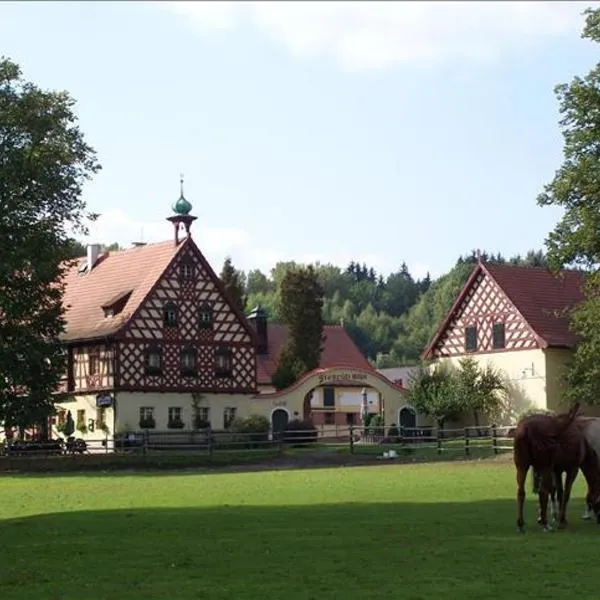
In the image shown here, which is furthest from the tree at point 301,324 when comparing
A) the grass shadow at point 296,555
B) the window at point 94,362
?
the grass shadow at point 296,555

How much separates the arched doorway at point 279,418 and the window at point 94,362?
11220mm

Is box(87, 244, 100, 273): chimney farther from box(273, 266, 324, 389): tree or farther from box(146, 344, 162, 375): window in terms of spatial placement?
box(273, 266, 324, 389): tree

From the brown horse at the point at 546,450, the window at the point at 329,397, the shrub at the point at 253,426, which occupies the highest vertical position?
the window at the point at 329,397

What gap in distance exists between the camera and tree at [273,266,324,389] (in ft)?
296

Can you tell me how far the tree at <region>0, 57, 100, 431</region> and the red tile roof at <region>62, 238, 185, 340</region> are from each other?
17146mm

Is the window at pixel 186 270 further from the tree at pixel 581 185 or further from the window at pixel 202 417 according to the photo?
the tree at pixel 581 185

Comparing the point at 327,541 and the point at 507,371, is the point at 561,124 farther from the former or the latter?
the point at 327,541

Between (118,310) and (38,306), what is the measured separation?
66.5ft

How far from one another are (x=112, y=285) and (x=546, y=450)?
61.4m

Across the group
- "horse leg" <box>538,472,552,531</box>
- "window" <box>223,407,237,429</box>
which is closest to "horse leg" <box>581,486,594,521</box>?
"horse leg" <box>538,472,552,531</box>

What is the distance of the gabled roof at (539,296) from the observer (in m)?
75.8

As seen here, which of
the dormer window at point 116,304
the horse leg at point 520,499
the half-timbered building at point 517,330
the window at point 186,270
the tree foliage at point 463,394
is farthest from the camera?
the window at point 186,270

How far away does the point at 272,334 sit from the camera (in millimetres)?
105188

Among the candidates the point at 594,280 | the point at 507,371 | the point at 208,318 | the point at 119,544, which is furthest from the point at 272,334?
the point at 119,544
